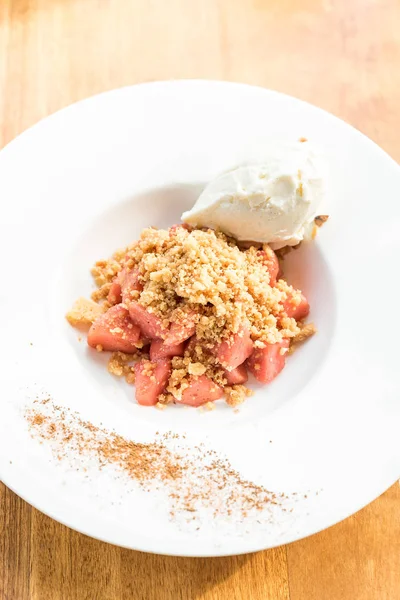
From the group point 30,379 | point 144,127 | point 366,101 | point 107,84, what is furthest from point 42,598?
point 366,101

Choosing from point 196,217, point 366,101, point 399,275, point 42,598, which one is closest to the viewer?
point 42,598

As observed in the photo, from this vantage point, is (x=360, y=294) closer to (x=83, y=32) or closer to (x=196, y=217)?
(x=196, y=217)

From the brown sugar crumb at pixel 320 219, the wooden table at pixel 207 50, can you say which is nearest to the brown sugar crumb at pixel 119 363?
the brown sugar crumb at pixel 320 219

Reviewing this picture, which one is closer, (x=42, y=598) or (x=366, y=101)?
(x=42, y=598)

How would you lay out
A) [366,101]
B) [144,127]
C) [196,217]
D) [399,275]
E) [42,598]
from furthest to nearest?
[366,101] < [144,127] < [196,217] < [399,275] < [42,598]

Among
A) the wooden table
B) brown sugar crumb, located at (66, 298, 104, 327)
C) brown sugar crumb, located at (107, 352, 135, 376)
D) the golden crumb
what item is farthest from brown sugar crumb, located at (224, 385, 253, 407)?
the wooden table

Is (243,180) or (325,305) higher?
(243,180)

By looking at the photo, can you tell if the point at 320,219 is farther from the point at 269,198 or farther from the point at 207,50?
the point at 207,50
